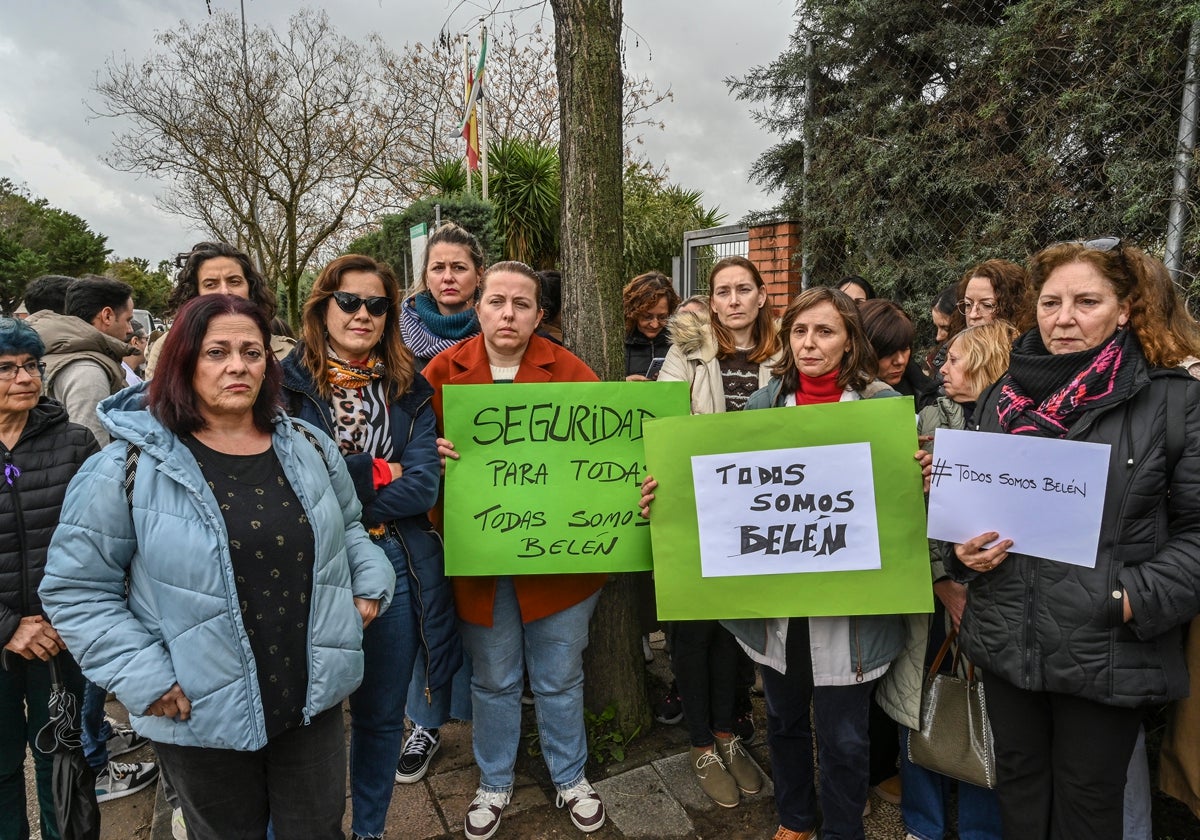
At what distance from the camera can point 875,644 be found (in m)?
2.39

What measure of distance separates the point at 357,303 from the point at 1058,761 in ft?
8.54

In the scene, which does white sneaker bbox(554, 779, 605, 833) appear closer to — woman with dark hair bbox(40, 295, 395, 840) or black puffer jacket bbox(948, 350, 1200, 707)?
woman with dark hair bbox(40, 295, 395, 840)

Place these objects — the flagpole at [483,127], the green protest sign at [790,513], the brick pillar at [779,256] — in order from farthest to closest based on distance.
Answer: the flagpole at [483,127]
the brick pillar at [779,256]
the green protest sign at [790,513]

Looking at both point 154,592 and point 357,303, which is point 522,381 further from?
point 154,592

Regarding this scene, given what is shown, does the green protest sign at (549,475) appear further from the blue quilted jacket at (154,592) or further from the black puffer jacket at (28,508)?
the black puffer jacket at (28,508)

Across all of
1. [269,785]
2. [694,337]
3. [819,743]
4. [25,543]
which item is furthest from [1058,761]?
[25,543]

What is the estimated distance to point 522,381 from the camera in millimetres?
2725

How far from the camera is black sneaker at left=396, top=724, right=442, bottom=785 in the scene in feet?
10.2

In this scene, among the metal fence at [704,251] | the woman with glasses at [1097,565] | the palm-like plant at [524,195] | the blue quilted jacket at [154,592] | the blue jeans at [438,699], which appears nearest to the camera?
the blue quilted jacket at [154,592]

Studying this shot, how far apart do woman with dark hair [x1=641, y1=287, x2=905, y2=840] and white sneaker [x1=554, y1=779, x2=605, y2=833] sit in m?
0.70

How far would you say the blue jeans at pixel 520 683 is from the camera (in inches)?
108

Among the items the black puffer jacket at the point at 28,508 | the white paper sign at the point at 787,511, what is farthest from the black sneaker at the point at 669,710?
the black puffer jacket at the point at 28,508

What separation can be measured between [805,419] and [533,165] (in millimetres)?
10741

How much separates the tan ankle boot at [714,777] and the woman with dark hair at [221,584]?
1.52 m
